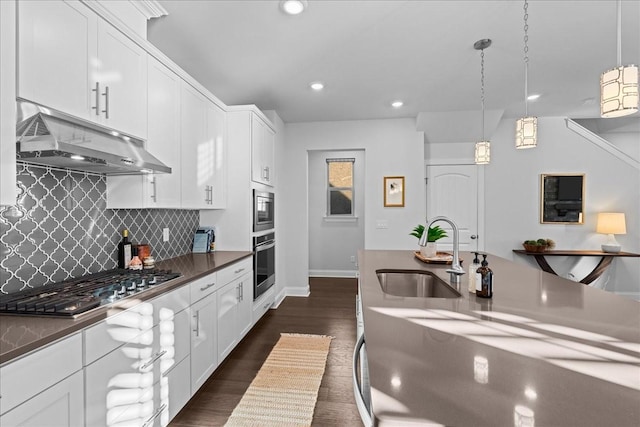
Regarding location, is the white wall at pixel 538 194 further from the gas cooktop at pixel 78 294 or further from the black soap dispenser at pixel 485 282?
the gas cooktop at pixel 78 294

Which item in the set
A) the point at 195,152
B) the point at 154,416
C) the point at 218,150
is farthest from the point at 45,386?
the point at 218,150

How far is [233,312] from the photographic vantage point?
292 cm

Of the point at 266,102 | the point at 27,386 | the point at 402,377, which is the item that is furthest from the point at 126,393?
the point at 266,102

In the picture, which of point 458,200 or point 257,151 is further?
point 458,200

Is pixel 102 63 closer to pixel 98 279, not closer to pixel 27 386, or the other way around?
pixel 98 279

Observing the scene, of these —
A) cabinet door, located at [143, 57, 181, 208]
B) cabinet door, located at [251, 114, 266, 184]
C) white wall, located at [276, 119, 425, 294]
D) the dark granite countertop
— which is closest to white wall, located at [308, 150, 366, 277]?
white wall, located at [276, 119, 425, 294]

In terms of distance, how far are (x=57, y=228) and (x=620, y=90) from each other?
298cm

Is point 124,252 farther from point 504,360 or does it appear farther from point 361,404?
point 504,360

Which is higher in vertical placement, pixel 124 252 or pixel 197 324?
pixel 124 252

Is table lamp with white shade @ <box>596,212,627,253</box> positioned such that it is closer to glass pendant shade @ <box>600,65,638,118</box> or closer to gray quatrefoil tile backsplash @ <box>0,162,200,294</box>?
glass pendant shade @ <box>600,65,638,118</box>

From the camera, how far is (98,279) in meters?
1.96

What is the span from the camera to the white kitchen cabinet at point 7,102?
4.04 ft

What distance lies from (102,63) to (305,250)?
12.0ft

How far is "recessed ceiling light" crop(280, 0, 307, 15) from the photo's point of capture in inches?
84.4
